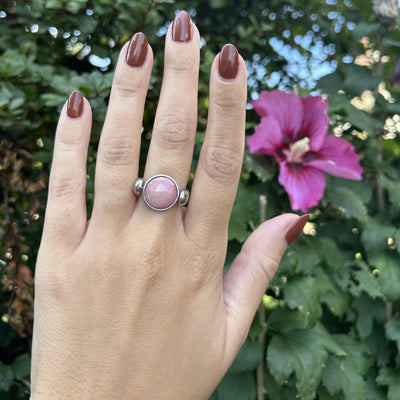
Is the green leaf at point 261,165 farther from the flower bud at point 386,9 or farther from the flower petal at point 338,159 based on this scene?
the flower bud at point 386,9

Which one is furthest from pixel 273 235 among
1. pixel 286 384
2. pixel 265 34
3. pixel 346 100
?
pixel 265 34

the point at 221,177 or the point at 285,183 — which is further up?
the point at 221,177

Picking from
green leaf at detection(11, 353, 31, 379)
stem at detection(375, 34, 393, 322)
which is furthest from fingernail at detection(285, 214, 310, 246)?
green leaf at detection(11, 353, 31, 379)

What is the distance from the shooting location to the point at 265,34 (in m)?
1.72

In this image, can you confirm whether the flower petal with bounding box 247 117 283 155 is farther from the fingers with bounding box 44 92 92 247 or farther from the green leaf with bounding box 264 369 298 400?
the green leaf with bounding box 264 369 298 400

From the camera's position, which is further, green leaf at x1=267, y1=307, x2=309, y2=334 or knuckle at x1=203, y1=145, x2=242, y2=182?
green leaf at x1=267, y1=307, x2=309, y2=334

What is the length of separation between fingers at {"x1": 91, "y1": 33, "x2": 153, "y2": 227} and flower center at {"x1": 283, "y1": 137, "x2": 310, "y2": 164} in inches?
20.5

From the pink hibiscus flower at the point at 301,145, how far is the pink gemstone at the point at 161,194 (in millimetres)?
374

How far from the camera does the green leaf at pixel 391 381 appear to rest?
1311 millimetres

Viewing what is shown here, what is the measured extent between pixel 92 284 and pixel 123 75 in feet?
1.45

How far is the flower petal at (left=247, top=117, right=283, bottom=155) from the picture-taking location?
1.25 meters

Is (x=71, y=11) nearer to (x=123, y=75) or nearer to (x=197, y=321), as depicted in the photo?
(x=123, y=75)

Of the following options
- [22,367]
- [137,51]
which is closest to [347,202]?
[137,51]

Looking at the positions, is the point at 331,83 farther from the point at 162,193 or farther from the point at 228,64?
the point at 162,193
